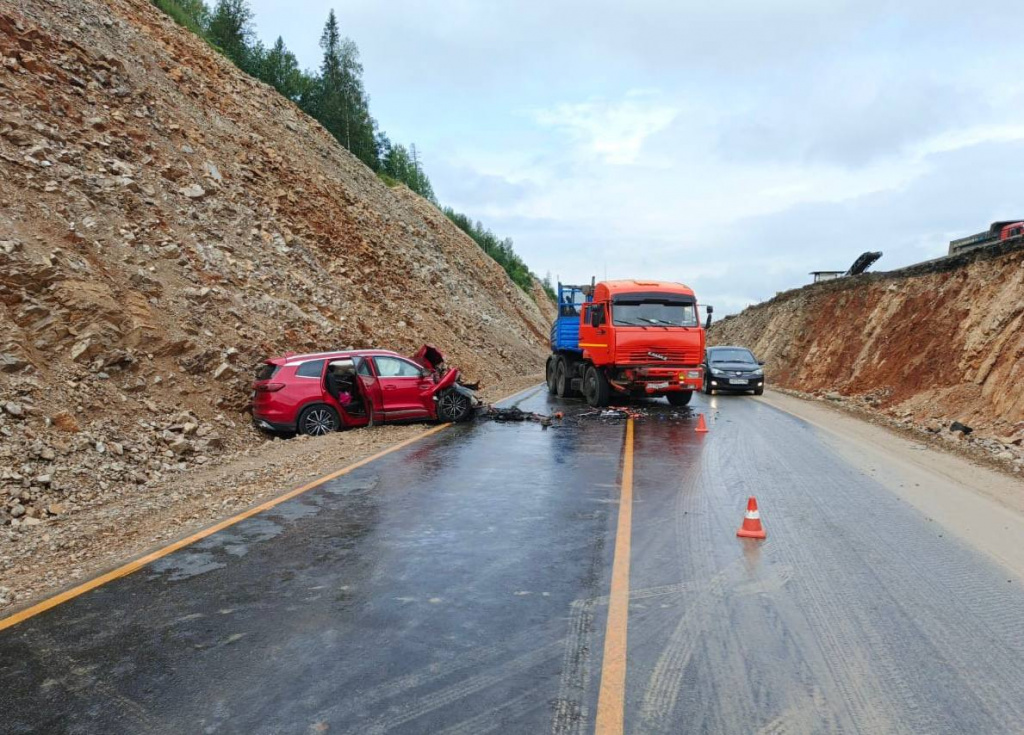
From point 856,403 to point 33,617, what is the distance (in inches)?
814

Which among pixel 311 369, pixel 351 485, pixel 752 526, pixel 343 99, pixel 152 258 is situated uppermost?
pixel 343 99

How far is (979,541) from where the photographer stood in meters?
6.45

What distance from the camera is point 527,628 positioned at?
14.6 feet

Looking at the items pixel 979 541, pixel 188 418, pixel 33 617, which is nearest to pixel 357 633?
pixel 33 617

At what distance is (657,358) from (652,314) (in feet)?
4.14

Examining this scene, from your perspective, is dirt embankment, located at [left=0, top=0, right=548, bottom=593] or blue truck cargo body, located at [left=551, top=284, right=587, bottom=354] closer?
dirt embankment, located at [left=0, top=0, right=548, bottom=593]

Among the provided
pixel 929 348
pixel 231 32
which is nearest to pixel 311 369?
pixel 929 348

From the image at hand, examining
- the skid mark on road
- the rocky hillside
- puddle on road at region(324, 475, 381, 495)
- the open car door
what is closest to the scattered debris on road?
the open car door

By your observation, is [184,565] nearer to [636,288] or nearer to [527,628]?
[527,628]

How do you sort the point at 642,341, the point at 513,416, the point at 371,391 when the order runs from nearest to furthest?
the point at 371,391 < the point at 513,416 < the point at 642,341

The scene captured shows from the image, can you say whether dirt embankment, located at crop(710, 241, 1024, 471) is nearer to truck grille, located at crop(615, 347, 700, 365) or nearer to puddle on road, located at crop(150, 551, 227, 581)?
truck grille, located at crop(615, 347, 700, 365)

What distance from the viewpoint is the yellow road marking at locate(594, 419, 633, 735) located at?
345 cm

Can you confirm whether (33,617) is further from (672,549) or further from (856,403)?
(856,403)

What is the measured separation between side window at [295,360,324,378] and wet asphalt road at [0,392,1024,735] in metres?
5.49
